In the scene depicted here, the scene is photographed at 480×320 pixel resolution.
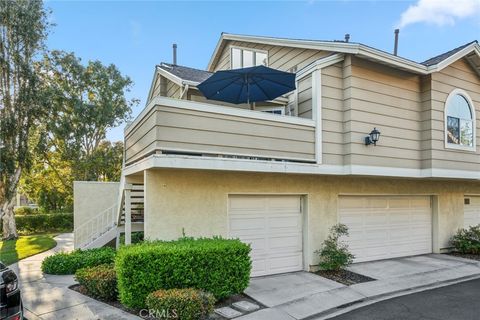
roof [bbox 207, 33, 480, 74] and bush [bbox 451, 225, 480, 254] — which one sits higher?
roof [bbox 207, 33, 480, 74]

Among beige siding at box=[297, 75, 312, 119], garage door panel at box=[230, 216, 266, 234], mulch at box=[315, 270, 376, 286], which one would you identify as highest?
beige siding at box=[297, 75, 312, 119]

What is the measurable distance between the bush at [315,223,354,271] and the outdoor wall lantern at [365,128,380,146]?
222cm

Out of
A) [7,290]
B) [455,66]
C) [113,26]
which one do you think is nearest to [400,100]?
[455,66]

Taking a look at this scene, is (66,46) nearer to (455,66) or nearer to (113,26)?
(113,26)

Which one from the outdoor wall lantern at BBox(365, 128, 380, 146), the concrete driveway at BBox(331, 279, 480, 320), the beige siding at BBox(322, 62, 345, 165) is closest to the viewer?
the concrete driveway at BBox(331, 279, 480, 320)

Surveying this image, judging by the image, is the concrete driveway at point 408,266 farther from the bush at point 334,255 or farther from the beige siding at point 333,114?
the beige siding at point 333,114

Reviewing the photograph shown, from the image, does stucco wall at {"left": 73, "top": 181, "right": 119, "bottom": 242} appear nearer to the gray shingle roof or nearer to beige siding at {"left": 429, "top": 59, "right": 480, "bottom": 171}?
the gray shingle roof

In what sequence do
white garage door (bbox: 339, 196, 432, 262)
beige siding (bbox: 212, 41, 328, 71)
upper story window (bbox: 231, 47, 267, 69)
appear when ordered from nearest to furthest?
white garage door (bbox: 339, 196, 432, 262), beige siding (bbox: 212, 41, 328, 71), upper story window (bbox: 231, 47, 267, 69)

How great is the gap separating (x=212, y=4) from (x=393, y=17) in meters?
6.85

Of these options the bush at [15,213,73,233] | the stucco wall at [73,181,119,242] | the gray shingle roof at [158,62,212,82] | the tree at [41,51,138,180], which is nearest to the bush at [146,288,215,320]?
the gray shingle roof at [158,62,212,82]

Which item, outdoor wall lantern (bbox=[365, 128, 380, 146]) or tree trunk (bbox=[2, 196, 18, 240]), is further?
tree trunk (bbox=[2, 196, 18, 240])

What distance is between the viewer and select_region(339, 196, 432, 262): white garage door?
31.6ft

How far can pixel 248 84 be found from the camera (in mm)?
8445

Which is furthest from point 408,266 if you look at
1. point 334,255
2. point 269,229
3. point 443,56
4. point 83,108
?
point 83,108
